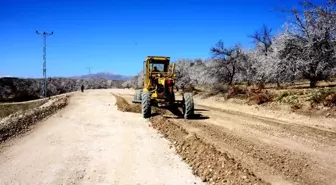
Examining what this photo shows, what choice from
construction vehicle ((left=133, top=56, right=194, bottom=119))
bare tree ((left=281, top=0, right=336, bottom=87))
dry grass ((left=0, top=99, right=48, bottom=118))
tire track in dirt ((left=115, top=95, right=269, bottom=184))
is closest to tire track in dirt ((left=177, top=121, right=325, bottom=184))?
tire track in dirt ((left=115, top=95, right=269, bottom=184))

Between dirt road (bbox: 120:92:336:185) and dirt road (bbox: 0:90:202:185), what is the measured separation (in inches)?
60.1

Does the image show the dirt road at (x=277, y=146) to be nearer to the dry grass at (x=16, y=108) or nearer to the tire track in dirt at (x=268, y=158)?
the tire track in dirt at (x=268, y=158)

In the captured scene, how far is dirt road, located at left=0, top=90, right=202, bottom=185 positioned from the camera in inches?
307

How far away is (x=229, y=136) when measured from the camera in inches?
441

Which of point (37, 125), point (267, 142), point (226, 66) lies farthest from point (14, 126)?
point (226, 66)

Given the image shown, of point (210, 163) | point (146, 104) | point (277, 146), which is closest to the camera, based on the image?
point (210, 163)

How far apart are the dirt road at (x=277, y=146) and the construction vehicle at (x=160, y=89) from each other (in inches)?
70.8

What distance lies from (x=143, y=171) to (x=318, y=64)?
57.0 feet

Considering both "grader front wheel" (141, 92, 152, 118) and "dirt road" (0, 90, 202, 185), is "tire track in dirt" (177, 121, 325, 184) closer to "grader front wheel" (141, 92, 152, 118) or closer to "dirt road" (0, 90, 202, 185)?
"dirt road" (0, 90, 202, 185)

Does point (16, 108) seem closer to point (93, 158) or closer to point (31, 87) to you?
point (93, 158)

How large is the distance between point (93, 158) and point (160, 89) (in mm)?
8281

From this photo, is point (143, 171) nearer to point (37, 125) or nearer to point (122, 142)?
point (122, 142)

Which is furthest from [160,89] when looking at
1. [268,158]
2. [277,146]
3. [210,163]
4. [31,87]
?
[31,87]

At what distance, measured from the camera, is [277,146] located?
954 centimetres
